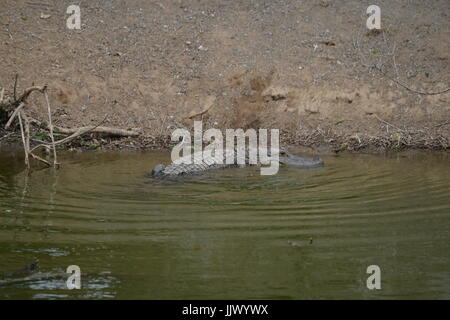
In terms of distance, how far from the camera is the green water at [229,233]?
4.46 metres

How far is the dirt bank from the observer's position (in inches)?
424

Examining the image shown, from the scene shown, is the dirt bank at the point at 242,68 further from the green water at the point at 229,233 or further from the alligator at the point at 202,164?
the green water at the point at 229,233

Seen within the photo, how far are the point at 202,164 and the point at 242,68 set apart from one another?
339 cm

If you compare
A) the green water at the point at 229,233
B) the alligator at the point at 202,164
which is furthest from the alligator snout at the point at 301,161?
the green water at the point at 229,233

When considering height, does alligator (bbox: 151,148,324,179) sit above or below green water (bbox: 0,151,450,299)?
above

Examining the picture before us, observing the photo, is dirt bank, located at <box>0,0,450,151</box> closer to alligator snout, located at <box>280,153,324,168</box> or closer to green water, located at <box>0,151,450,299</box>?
alligator snout, located at <box>280,153,324,168</box>

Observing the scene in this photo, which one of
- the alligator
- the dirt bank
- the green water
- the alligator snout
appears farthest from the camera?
the dirt bank

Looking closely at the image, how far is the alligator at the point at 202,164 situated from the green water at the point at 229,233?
0.67ft

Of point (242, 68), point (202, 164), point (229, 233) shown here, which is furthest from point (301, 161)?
point (229, 233)

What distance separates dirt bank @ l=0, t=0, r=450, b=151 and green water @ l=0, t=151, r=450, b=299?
2.29 m

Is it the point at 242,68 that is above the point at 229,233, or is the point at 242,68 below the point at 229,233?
above

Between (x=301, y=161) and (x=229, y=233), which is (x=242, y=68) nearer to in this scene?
(x=301, y=161)

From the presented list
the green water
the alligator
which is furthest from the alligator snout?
the green water

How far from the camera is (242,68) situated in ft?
37.9
